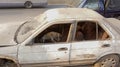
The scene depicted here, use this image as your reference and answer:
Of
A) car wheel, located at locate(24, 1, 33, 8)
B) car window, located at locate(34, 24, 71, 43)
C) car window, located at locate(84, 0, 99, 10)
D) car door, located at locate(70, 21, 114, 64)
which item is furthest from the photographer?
car wheel, located at locate(24, 1, 33, 8)

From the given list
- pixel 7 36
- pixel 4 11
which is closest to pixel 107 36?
pixel 7 36

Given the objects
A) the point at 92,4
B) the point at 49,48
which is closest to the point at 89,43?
the point at 49,48

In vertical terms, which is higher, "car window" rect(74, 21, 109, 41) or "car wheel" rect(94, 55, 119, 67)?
"car window" rect(74, 21, 109, 41)

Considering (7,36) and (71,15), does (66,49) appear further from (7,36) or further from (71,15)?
(7,36)

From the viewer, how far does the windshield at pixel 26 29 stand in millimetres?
6945

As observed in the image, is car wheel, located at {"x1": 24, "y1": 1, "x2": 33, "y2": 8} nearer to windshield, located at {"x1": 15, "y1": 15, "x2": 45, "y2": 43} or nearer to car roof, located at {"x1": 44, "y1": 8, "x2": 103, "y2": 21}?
windshield, located at {"x1": 15, "y1": 15, "x2": 45, "y2": 43}

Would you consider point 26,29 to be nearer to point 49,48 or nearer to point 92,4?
point 49,48

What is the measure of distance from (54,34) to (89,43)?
884 millimetres

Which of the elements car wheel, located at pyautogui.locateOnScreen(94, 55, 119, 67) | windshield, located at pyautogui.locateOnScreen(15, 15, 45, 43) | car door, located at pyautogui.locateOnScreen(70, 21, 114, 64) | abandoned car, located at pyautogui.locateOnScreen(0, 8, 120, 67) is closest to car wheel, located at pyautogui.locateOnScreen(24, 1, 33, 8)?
windshield, located at pyautogui.locateOnScreen(15, 15, 45, 43)

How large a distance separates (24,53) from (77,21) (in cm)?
150

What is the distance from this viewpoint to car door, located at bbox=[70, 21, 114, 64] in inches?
276

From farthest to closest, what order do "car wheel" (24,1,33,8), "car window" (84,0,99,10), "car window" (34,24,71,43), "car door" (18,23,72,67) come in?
1. "car wheel" (24,1,33,8)
2. "car window" (84,0,99,10)
3. "car window" (34,24,71,43)
4. "car door" (18,23,72,67)

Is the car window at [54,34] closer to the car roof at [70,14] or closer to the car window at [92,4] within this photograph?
the car roof at [70,14]

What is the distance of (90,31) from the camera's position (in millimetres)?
7207
